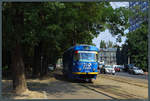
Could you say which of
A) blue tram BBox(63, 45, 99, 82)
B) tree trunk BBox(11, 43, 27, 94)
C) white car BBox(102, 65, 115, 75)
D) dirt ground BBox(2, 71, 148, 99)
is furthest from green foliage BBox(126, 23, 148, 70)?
tree trunk BBox(11, 43, 27, 94)

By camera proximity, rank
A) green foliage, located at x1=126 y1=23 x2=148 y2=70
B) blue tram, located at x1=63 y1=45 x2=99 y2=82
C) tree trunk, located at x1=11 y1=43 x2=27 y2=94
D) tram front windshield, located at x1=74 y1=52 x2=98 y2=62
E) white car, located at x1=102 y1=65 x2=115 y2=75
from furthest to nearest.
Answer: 1. green foliage, located at x1=126 y1=23 x2=148 y2=70
2. white car, located at x1=102 y1=65 x2=115 y2=75
3. tram front windshield, located at x1=74 y1=52 x2=98 y2=62
4. blue tram, located at x1=63 y1=45 x2=99 y2=82
5. tree trunk, located at x1=11 y1=43 x2=27 y2=94

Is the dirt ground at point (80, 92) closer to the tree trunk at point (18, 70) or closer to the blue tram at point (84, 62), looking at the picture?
the tree trunk at point (18, 70)

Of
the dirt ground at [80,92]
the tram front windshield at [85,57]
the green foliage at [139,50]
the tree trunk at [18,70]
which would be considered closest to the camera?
the dirt ground at [80,92]

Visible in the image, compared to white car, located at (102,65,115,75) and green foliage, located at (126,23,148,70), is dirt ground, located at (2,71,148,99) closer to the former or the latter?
white car, located at (102,65,115,75)

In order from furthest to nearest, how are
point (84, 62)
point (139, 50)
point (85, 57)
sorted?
point (139, 50)
point (85, 57)
point (84, 62)

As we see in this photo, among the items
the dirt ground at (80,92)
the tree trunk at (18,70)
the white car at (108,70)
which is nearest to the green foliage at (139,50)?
the white car at (108,70)

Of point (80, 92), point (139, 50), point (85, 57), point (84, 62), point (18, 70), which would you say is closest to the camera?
point (18, 70)

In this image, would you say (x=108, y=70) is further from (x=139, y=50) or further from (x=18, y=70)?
(x=18, y=70)

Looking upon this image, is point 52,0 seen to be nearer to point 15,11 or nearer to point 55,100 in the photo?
point 15,11

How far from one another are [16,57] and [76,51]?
8.40 meters

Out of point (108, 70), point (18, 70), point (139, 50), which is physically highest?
point (139, 50)

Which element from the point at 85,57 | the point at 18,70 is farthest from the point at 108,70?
the point at 18,70

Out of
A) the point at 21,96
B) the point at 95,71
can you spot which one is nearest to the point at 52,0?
the point at 21,96

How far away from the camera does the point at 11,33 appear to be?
1180 centimetres
